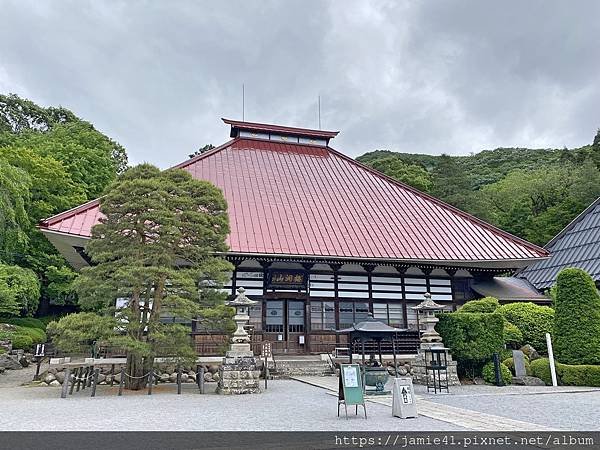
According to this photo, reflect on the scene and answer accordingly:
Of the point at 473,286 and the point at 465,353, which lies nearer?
the point at 465,353

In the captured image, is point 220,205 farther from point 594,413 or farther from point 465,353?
point 594,413

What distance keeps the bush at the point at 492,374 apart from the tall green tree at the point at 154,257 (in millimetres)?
8152

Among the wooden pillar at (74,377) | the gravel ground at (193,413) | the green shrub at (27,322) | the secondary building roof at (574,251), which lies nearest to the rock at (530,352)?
the gravel ground at (193,413)

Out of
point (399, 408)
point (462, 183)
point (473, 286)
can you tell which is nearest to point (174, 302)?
point (399, 408)

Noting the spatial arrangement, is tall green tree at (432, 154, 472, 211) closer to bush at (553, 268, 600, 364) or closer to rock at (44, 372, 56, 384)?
bush at (553, 268, 600, 364)

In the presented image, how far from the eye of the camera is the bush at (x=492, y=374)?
541 inches

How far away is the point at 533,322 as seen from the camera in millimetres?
16250

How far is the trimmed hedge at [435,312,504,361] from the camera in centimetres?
1370

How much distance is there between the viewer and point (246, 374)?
38.3 ft

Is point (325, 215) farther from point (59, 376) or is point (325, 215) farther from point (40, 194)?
point (40, 194)

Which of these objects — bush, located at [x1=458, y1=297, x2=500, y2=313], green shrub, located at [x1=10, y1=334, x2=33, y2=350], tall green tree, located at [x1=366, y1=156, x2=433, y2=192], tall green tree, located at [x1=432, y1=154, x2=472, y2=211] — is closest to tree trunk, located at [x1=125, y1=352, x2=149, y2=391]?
bush, located at [x1=458, y1=297, x2=500, y2=313]

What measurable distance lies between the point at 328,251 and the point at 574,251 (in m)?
15.9

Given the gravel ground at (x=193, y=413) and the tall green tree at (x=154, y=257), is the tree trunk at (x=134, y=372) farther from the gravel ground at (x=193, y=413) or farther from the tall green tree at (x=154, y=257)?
the gravel ground at (x=193, y=413)

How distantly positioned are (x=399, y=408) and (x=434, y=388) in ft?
14.6
